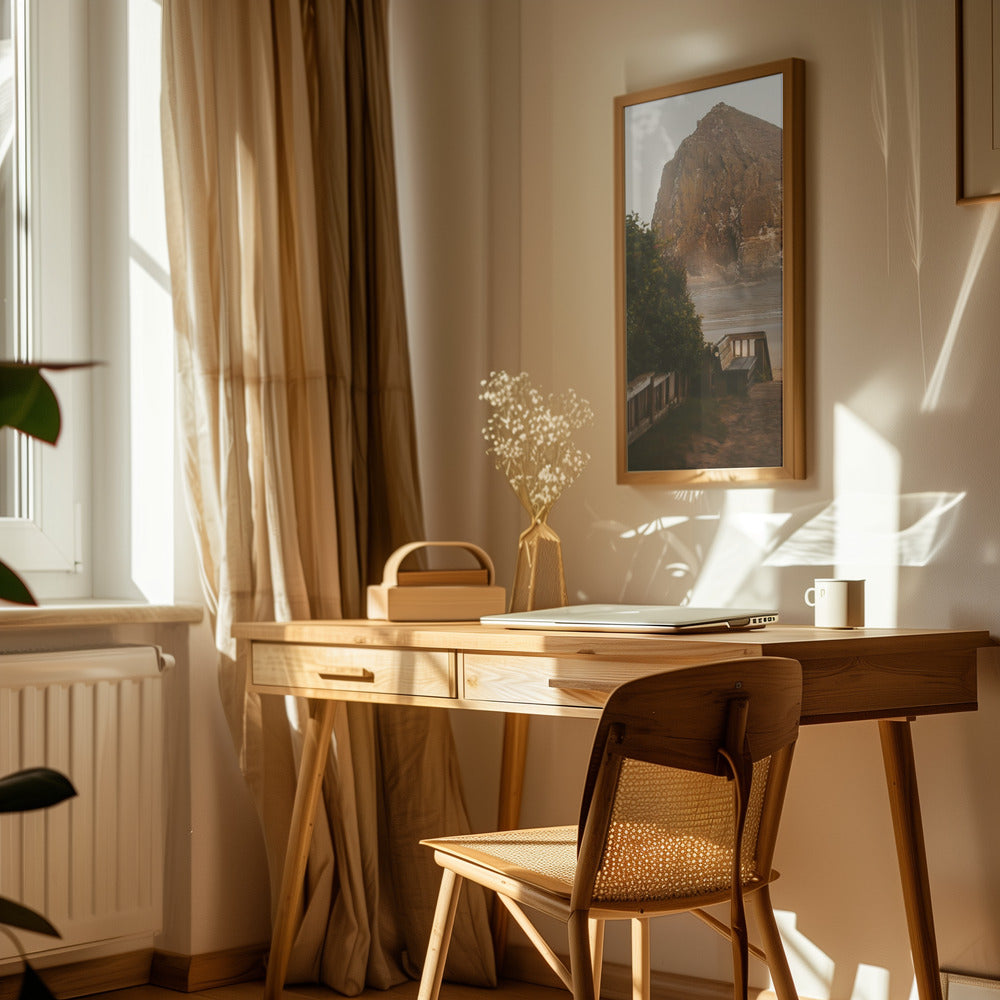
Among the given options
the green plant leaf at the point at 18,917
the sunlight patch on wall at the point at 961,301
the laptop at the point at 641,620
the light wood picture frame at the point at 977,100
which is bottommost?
the laptop at the point at 641,620

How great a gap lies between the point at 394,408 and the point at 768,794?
128 centimetres

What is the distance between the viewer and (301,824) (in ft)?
7.73

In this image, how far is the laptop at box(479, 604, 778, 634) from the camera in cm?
194

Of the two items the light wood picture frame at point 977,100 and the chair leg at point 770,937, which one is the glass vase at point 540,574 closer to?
the chair leg at point 770,937

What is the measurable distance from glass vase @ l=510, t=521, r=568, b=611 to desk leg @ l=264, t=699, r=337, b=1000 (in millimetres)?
414

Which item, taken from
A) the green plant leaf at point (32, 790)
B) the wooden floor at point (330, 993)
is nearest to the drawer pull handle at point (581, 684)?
the wooden floor at point (330, 993)

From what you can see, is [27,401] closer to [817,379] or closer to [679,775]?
[679,775]

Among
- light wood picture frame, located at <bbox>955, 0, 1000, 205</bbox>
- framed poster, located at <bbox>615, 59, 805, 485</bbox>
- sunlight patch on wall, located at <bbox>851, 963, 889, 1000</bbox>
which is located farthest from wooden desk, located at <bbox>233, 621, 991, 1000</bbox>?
light wood picture frame, located at <bbox>955, 0, 1000, 205</bbox>

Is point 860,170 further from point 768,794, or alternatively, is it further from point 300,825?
point 300,825

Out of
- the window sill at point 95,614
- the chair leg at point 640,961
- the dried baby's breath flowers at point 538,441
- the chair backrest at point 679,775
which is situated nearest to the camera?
the chair backrest at point 679,775

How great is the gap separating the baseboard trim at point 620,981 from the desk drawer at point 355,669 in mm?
795

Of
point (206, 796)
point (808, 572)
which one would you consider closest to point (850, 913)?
point (808, 572)

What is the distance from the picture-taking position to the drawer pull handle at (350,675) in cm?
220

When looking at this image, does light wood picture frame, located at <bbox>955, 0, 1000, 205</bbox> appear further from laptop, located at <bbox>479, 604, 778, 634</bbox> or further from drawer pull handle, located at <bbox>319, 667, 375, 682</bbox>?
drawer pull handle, located at <bbox>319, 667, 375, 682</bbox>
